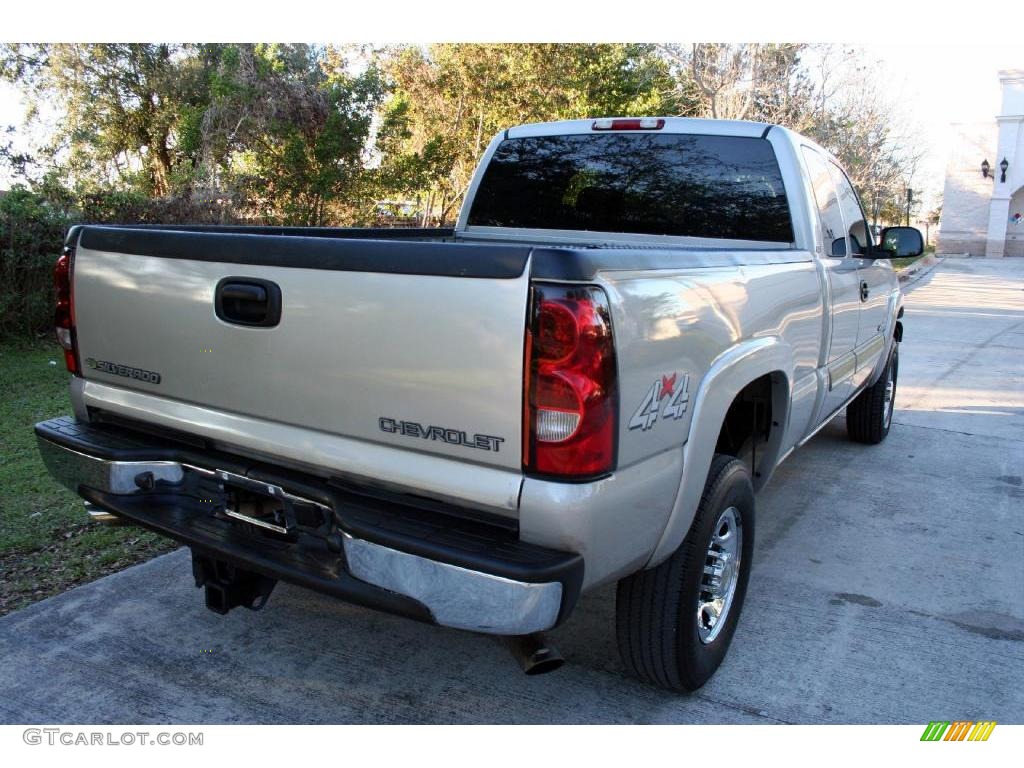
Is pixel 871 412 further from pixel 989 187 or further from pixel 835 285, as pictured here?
pixel 989 187

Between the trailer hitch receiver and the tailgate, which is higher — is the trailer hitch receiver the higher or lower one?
the lower one

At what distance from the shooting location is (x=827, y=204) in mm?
4406

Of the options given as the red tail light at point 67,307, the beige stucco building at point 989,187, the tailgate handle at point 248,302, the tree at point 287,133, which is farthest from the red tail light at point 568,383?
the beige stucco building at point 989,187

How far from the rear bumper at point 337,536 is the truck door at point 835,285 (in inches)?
100

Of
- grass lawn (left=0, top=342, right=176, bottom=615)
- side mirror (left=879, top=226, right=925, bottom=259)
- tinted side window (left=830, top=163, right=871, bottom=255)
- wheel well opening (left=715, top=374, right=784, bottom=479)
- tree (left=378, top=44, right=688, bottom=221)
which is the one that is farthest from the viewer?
tree (left=378, top=44, right=688, bottom=221)

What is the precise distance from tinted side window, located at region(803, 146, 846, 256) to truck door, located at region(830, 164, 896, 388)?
0.56 feet

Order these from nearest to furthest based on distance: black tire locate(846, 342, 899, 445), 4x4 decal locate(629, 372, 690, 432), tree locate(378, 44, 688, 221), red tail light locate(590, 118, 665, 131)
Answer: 4x4 decal locate(629, 372, 690, 432) < red tail light locate(590, 118, 665, 131) < black tire locate(846, 342, 899, 445) < tree locate(378, 44, 688, 221)

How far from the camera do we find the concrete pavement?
2.95 m

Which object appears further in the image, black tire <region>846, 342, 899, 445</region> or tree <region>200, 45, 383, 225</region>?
tree <region>200, 45, 383, 225</region>

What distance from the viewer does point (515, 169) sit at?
4543 mm

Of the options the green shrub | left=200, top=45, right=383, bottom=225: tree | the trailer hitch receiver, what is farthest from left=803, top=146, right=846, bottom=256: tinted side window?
left=200, top=45, right=383, bottom=225: tree

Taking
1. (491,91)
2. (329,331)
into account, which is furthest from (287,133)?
(329,331)

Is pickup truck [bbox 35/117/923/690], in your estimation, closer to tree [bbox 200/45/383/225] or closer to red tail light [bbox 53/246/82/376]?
red tail light [bbox 53/246/82/376]

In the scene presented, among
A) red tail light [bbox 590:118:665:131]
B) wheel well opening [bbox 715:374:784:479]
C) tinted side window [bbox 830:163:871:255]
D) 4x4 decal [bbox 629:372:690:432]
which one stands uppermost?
red tail light [bbox 590:118:665:131]
